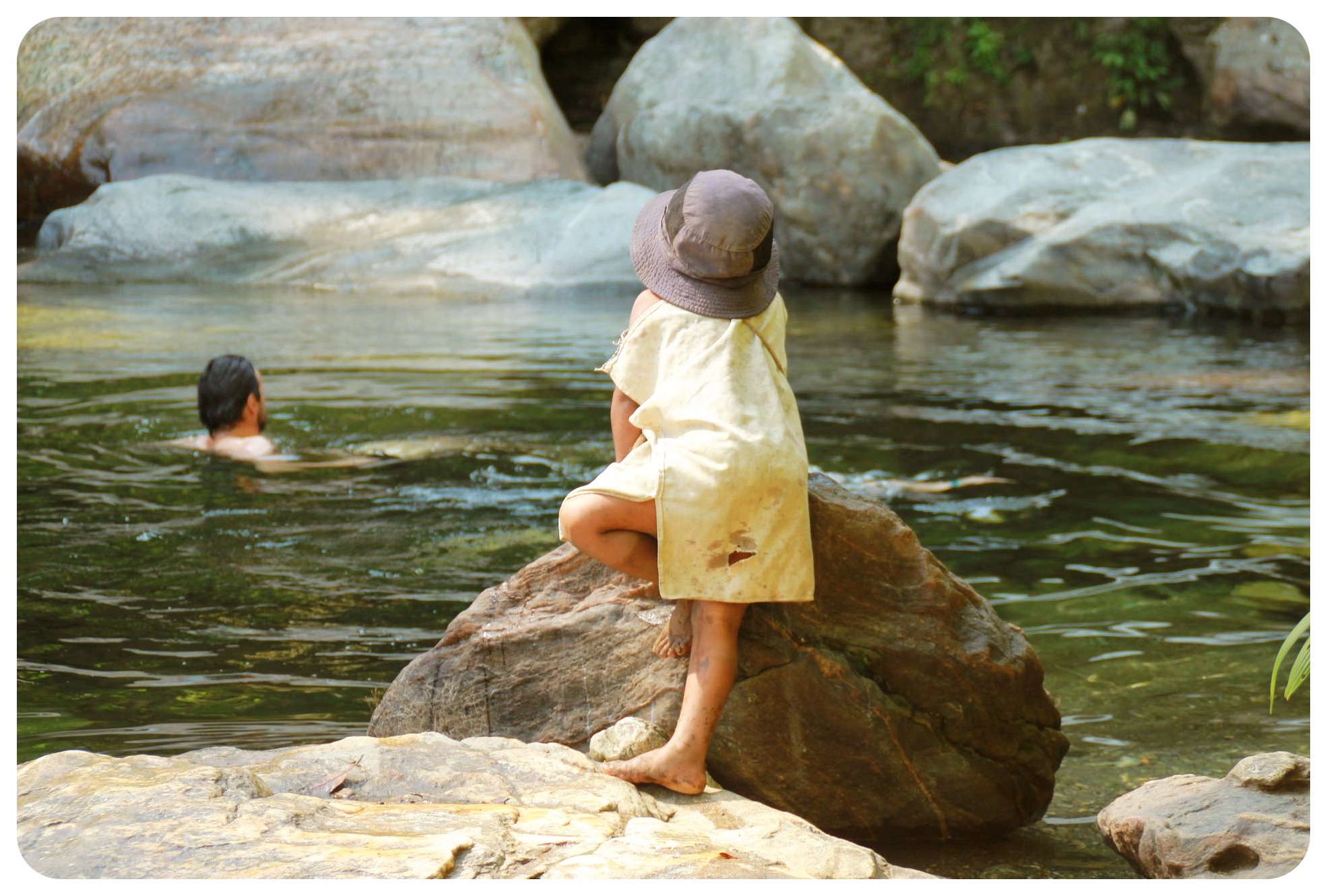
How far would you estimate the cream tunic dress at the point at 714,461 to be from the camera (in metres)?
3.29

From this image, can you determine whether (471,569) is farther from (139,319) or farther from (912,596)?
(139,319)

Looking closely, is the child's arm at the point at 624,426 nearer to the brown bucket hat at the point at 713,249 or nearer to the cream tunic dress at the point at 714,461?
the cream tunic dress at the point at 714,461

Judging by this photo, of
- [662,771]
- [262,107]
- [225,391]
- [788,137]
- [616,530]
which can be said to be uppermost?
[262,107]

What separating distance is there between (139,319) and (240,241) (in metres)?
3.38

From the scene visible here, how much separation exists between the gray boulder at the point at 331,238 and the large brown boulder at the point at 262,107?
40.7 inches

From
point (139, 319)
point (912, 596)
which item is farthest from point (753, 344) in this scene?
point (139, 319)

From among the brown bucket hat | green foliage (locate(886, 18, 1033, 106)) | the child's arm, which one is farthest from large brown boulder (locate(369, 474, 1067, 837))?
green foliage (locate(886, 18, 1033, 106))

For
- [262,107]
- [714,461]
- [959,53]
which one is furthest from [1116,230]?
[714,461]

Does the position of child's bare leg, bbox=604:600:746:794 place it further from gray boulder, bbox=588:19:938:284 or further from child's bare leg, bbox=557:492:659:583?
gray boulder, bbox=588:19:938:284

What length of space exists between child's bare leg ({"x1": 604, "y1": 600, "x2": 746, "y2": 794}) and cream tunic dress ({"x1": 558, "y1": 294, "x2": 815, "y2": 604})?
0.08 meters

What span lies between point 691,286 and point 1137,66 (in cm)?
2124

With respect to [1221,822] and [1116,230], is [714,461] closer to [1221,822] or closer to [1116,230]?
[1221,822]

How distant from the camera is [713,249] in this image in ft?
10.9

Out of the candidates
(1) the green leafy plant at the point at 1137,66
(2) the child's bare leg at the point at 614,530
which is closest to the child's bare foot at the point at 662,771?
(2) the child's bare leg at the point at 614,530
